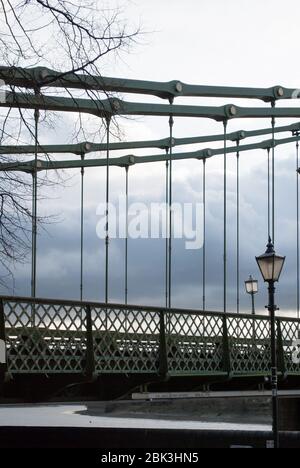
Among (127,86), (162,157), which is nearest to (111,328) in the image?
(127,86)

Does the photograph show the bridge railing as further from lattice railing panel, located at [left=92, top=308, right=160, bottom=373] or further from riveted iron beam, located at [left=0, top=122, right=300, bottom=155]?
riveted iron beam, located at [left=0, top=122, right=300, bottom=155]

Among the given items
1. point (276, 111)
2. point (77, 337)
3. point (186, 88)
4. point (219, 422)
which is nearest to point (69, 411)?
point (219, 422)

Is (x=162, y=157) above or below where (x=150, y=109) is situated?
below

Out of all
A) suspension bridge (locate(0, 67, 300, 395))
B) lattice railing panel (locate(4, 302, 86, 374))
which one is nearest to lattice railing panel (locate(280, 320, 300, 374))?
suspension bridge (locate(0, 67, 300, 395))

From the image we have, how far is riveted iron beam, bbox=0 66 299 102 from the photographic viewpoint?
11.4 meters

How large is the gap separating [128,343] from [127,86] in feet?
30.5

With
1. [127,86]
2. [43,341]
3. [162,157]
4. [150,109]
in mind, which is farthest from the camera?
[162,157]

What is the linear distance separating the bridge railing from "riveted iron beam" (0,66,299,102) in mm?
4831

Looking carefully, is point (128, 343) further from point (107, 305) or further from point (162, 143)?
point (162, 143)

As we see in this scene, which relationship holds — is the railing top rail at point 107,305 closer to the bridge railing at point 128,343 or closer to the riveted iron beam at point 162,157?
the bridge railing at point 128,343

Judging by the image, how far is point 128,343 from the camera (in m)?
22.3
